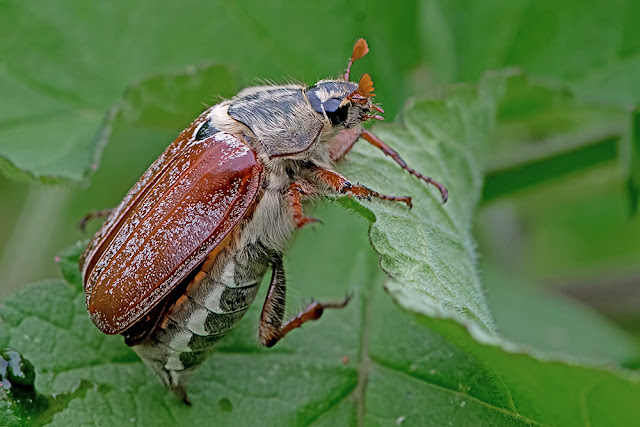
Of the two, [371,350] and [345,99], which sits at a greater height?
[345,99]

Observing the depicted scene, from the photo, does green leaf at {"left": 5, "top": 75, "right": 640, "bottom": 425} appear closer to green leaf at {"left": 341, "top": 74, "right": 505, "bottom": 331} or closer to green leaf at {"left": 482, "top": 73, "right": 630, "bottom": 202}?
green leaf at {"left": 341, "top": 74, "right": 505, "bottom": 331}

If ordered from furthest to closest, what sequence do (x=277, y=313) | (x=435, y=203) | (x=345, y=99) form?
1. (x=345, y=99)
2. (x=277, y=313)
3. (x=435, y=203)

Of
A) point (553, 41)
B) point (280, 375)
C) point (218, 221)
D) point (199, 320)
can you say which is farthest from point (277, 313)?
point (553, 41)

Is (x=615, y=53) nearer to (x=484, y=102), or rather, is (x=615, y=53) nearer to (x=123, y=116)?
(x=484, y=102)

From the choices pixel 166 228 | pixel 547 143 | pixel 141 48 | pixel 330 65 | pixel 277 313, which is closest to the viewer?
pixel 166 228

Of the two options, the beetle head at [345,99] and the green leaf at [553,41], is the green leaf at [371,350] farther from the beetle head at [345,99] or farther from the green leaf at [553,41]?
the green leaf at [553,41]

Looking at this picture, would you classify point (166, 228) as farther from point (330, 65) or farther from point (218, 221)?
point (330, 65)

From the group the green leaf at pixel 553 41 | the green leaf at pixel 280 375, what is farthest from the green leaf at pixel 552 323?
the green leaf at pixel 280 375

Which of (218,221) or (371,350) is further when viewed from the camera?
(371,350)
